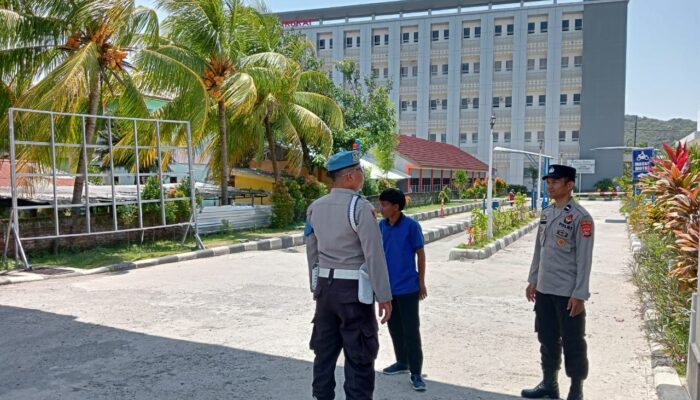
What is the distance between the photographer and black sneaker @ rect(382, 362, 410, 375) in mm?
4933

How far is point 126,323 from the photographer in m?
6.48

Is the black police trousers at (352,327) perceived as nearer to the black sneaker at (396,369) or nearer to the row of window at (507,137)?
the black sneaker at (396,369)

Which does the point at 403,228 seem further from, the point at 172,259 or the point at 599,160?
the point at 599,160

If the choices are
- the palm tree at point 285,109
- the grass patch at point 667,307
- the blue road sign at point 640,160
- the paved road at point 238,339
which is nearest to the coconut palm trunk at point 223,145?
the palm tree at point 285,109

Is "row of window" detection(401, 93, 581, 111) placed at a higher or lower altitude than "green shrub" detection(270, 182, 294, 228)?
higher

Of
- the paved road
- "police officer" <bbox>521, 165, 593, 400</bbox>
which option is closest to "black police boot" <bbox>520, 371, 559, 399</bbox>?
"police officer" <bbox>521, 165, 593, 400</bbox>

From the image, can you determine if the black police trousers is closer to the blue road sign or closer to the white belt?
the white belt

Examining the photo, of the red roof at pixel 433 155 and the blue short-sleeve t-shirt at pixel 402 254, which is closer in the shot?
the blue short-sleeve t-shirt at pixel 402 254

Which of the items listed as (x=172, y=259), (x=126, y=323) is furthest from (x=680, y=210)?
(x=172, y=259)

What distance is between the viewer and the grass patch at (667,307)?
199 inches

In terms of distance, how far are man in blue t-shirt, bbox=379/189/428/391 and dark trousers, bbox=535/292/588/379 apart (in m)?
0.95

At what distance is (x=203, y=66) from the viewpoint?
15586 millimetres

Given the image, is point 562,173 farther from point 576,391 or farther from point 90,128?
point 90,128

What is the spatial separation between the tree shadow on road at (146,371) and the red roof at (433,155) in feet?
100
